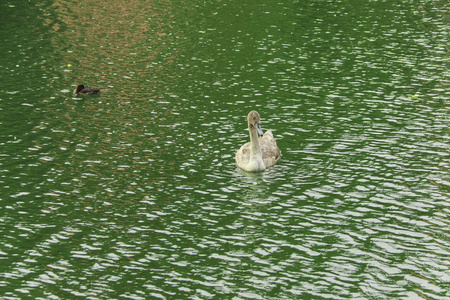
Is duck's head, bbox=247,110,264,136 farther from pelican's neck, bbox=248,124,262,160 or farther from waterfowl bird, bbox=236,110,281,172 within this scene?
pelican's neck, bbox=248,124,262,160

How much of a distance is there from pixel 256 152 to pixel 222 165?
167 cm

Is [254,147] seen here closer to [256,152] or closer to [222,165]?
[256,152]

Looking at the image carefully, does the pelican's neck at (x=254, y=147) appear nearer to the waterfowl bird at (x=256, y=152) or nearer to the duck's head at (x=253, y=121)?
the waterfowl bird at (x=256, y=152)

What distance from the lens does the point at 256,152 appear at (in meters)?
26.4

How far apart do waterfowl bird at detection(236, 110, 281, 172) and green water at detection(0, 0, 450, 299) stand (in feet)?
1.53

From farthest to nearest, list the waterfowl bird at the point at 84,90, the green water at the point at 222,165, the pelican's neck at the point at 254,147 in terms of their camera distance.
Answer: the waterfowl bird at the point at 84,90, the pelican's neck at the point at 254,147, the green water at the point at 222,165

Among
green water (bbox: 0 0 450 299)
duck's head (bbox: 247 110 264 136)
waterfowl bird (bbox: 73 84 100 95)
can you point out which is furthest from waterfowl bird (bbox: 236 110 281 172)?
waterfowl bird (bbox: 73 84 100 95)

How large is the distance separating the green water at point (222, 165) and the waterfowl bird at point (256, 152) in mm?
466

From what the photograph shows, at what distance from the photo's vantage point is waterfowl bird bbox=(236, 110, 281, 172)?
26391 mm

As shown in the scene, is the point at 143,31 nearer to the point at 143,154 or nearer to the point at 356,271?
the point at 143,154

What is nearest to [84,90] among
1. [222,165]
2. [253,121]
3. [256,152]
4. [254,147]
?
[222,165]

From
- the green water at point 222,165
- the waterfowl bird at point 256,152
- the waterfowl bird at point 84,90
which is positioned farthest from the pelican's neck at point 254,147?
the waterfowl bird at point 84,90

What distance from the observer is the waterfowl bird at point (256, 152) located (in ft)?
86.6

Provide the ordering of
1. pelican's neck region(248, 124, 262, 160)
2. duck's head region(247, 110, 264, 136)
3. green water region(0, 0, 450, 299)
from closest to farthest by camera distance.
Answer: green water region(0, 0, 450, 299) → pelican's neck region(248, 124, 262, 160) → duck's head region(247, 110, 264, 136)
